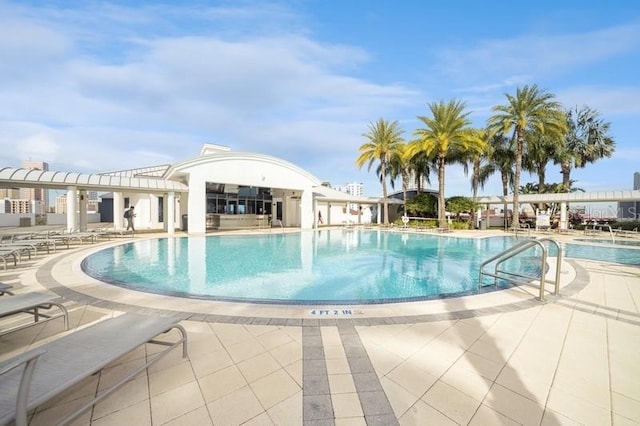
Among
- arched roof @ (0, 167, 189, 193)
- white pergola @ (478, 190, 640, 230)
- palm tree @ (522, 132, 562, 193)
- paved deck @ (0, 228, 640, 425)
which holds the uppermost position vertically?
palm tree @ (522, 132, 562, 193)

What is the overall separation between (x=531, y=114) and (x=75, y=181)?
29.5 m

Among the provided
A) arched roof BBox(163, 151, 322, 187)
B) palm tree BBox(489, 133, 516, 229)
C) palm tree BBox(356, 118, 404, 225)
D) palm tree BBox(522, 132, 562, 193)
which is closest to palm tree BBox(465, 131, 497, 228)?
palm tree BBox(489, 133, 516, 229)

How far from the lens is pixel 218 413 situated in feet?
7.32

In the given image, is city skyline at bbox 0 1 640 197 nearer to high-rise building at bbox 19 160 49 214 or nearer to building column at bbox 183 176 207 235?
building column at bbox 183 176 207 235

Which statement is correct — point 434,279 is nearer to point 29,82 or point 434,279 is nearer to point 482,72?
point 482,72

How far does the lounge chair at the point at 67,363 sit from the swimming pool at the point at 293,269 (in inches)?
94.0

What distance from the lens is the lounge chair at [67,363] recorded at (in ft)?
5.42

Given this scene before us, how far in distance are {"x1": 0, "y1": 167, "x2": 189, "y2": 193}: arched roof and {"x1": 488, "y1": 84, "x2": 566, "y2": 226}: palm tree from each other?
2382cm

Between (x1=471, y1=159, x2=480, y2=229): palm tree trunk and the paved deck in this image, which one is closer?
the paved deck

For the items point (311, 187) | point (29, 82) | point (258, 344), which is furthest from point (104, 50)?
point (311, 187)

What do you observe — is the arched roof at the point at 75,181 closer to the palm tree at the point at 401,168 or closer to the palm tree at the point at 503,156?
the palm tree at the point at 401,168

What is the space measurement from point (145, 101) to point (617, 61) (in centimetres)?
2199

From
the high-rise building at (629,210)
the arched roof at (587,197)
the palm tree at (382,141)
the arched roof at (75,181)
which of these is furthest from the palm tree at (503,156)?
the arched roof at (75,181)

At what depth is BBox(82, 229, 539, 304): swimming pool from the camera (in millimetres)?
6766
